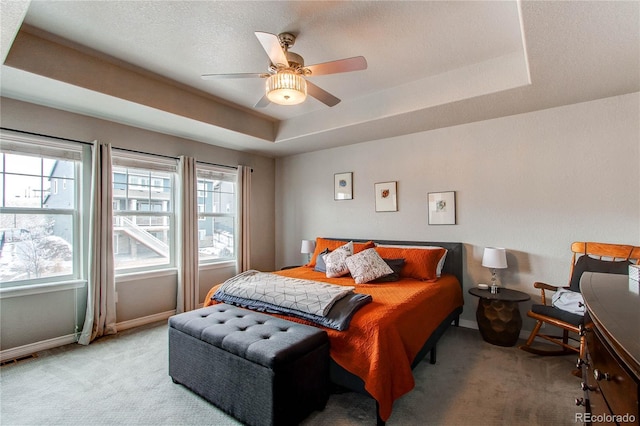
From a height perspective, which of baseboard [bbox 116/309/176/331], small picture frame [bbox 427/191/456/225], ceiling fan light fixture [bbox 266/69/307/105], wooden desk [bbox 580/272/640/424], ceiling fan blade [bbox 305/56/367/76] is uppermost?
ceiling fan blade [bbox 305/56/367/76]

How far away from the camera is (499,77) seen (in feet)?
8.90

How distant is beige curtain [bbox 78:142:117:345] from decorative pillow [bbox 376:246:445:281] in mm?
3207

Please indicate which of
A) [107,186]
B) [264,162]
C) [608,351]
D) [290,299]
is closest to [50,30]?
[107,186]

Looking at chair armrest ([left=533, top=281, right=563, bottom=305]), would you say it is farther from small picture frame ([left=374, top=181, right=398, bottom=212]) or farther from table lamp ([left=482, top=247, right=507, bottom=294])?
small picture frame ([left=374, top=181, right=398, bottom=212])

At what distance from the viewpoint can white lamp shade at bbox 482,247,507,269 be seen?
3139 mm

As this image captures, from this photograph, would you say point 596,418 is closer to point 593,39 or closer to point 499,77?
point 593,39

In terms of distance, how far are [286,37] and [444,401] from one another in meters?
2.91

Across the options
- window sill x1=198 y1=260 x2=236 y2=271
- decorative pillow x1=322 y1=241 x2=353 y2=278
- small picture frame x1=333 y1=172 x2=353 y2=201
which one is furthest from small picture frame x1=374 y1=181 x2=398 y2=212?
window sill x1=198 y1=260 x2=236 y2=271

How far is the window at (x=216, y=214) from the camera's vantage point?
4520 millimetres

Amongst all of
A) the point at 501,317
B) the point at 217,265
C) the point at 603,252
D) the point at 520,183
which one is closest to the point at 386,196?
the point at 520,183

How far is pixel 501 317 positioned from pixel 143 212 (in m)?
4.28

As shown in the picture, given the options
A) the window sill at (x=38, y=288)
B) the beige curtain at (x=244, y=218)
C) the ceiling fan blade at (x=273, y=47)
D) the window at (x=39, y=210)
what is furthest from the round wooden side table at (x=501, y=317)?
the window at (x=39, y=210)

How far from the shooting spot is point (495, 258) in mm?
3156

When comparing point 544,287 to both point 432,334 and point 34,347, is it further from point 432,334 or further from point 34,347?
point 34,347
